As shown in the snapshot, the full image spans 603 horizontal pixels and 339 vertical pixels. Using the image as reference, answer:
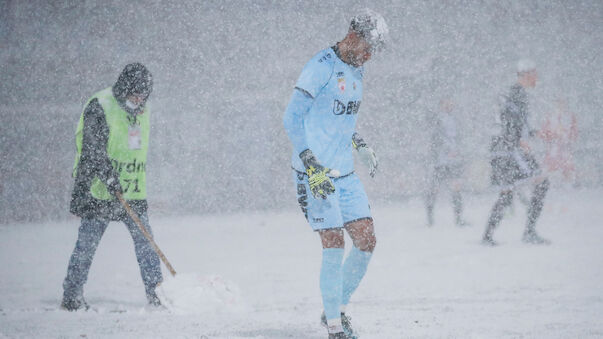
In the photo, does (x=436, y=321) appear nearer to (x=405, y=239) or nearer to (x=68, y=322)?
(x=68, y=322)

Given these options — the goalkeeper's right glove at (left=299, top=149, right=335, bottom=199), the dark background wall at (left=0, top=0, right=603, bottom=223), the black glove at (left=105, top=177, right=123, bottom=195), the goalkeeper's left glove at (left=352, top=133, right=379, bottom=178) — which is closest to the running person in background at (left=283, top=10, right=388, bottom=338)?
the goalkeeper's right glove at (left=299, top=149, right=335, bottom=199)

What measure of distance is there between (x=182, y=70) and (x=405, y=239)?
6563 mm

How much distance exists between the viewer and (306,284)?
576 cm

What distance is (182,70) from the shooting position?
13.0 metres

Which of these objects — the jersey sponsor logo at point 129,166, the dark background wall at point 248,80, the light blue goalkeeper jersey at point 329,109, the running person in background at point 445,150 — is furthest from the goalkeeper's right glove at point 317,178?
the dark background wall at point 248,80

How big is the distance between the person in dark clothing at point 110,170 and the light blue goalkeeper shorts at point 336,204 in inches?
62.2

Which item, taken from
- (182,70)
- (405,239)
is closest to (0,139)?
(182,70)

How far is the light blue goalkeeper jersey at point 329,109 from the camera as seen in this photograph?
3424 mm

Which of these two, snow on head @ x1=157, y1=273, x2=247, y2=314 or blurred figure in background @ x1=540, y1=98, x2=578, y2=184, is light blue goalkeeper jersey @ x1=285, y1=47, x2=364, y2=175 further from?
blurred figure in background @ x1=540, y1=98, x2=578, y2=184

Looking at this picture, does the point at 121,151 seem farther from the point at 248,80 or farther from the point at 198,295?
the point at 248,80

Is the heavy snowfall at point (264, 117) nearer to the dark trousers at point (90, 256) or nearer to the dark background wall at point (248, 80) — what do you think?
the dark background wall at point (248, 80)

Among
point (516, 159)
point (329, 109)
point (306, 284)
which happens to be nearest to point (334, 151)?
point (329, 109)

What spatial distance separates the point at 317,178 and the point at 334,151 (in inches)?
12.1

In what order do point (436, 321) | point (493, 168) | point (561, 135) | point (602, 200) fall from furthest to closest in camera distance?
point (602, 200) → point (561, 135) → point (493, 168) → point (436, 321)
